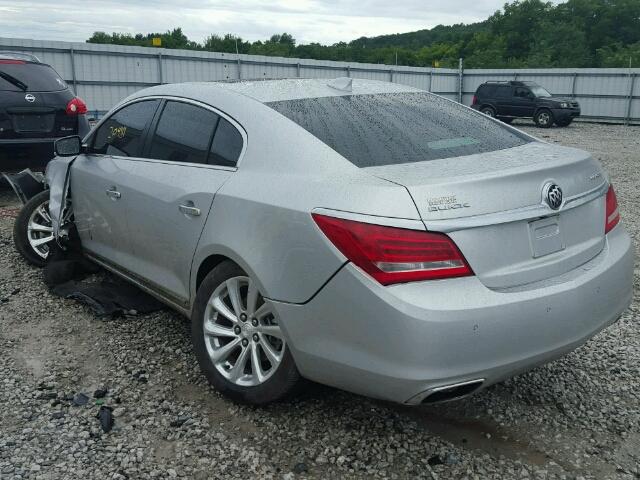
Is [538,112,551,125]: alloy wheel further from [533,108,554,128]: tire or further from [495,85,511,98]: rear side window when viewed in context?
[495,85,511,98]: rear side window

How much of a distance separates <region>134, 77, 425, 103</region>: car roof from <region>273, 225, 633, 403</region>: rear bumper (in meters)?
1.30

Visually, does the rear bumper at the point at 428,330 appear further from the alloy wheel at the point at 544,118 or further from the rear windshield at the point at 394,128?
the alloy wheel at the point at 544,118

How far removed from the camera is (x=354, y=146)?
3.03 meters

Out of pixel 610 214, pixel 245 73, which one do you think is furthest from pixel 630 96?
pixel 610 214

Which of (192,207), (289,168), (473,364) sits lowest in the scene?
(473,364)

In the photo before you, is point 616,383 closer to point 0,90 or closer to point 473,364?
point 473,364

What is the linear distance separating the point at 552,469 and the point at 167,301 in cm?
224

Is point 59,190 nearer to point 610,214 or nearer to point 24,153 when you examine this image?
point 24,153

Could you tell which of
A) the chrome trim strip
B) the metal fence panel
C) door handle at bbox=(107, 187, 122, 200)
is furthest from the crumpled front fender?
the metal fence panel

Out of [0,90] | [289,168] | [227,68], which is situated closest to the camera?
[289,168]

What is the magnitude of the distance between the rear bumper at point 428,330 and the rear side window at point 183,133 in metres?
1.18

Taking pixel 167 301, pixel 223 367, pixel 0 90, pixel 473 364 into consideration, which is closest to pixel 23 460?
pixel 223 367

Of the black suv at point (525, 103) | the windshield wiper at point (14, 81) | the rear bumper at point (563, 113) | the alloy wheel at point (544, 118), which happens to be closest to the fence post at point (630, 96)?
the black suv at point (525, 103)

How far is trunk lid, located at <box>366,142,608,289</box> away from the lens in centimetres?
256
